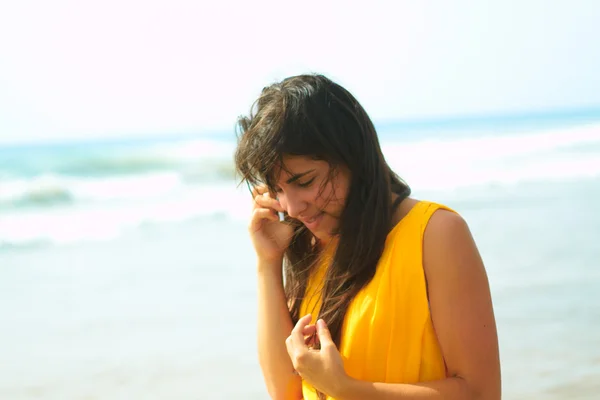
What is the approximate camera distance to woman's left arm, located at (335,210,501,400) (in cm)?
205

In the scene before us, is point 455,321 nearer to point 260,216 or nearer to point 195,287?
point 260,216

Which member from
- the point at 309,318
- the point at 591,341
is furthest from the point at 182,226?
the point at 309,318

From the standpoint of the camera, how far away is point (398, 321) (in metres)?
2.11

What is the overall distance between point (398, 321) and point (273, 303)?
0.54 m

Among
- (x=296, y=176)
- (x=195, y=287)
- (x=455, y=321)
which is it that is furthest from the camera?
(x=195, y=287)

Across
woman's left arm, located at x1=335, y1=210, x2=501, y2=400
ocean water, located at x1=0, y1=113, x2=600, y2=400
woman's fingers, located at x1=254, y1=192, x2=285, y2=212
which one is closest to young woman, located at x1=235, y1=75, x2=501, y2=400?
woman's left arm, located at x1=335, y1=210, x2=501, y2=400

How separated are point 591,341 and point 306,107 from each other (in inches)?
147

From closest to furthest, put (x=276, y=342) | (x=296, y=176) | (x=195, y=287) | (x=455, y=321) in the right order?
(x=455, y=321)
(x=296, y=176)
(x=276, y=342)
(x=195, y=287)

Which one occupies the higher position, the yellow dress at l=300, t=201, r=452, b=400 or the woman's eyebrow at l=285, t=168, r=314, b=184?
the woman's eyebrow at l=285, t=168, r=314, b=184

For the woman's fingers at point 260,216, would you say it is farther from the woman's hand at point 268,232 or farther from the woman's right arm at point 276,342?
the woman's right arm at point 276,342

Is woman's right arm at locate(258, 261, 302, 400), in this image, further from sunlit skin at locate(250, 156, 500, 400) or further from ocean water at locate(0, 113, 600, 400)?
ocean water at locate(0, 113, 600, 400)

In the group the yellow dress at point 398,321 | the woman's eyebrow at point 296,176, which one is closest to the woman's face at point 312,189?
the woman's eyebrow at point 296,176

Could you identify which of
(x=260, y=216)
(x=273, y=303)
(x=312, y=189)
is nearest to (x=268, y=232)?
(x=260, y=216)

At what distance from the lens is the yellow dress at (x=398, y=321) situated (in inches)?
82.8
